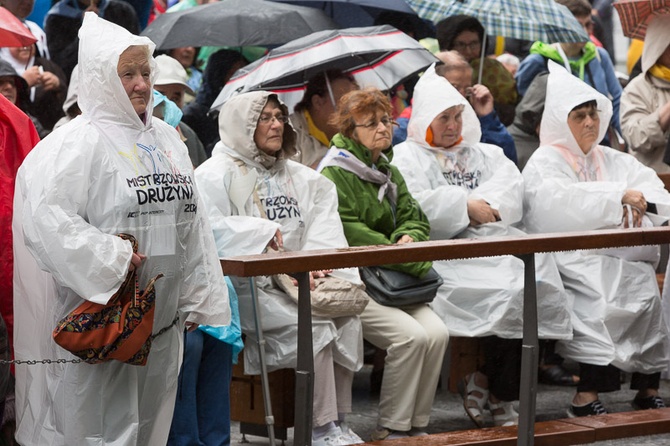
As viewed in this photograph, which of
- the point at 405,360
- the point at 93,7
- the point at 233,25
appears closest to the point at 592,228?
the point at 405,360

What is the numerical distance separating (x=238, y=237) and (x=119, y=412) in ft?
4.80

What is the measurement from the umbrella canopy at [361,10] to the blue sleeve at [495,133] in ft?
3.87

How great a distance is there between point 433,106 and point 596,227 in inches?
46.5

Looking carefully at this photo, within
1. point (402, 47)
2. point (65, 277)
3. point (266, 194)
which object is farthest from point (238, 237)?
point (402, 47)

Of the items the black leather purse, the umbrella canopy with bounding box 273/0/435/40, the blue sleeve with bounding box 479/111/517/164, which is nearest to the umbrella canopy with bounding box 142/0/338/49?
the umbrella canopy with bounding box 273/0/435/40

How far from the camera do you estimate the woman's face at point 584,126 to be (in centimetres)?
788

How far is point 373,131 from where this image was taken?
7.09 metres

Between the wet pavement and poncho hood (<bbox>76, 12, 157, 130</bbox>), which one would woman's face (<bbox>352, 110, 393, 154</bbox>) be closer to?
the wet pavement

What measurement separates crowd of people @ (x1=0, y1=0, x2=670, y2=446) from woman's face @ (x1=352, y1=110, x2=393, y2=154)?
0.01 meters

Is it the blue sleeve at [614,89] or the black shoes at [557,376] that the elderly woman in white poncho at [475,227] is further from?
the blue sleeve at [614,89]

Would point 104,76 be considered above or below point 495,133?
above

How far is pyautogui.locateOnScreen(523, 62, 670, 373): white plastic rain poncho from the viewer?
7.45 meters

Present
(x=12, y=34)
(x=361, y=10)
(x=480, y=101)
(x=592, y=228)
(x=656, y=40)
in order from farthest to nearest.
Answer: (x=361, y=10) < (x=656, y=40) < (x=480, y=101) < (x=592, y=228) < (x=12, y=34)

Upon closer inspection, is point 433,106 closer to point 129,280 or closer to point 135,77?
point 135,77
